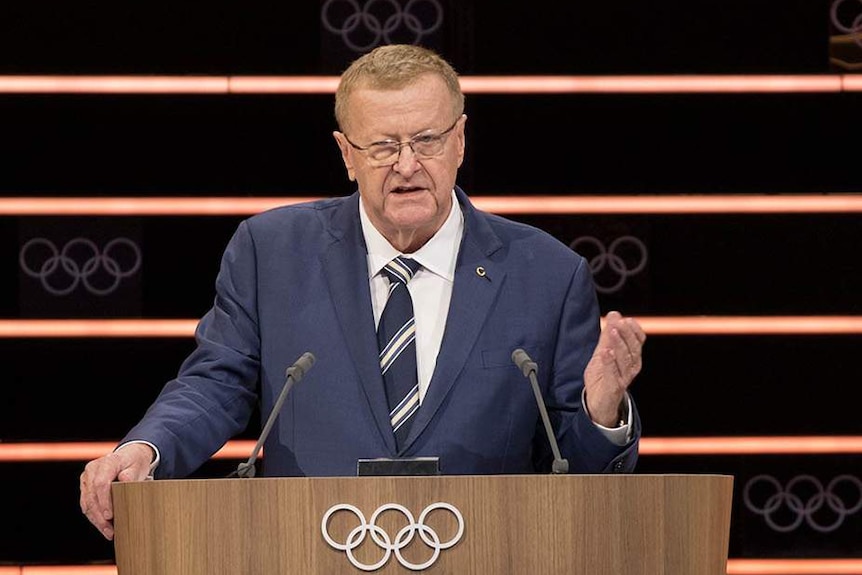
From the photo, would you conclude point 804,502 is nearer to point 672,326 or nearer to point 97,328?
point 672,326

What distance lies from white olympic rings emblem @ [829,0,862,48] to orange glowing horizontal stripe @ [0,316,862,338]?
0.86m

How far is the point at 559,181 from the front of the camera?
14.4ft

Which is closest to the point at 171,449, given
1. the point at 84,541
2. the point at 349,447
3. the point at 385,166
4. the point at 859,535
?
the point at 349,447

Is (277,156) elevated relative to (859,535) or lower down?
elevated

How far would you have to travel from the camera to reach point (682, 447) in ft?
14.1

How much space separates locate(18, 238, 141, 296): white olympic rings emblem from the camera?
4.33 metres

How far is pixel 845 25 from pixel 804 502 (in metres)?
1.45

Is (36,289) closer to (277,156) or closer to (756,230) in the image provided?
(277,156)

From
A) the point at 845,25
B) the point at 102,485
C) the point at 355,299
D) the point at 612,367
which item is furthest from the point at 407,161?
the point at 845,25

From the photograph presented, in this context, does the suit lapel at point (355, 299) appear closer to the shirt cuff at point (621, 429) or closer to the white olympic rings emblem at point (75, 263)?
the shirt cuff at point (621, 429)

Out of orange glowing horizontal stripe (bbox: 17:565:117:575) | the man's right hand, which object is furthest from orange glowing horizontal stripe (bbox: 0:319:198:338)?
the man's right hand

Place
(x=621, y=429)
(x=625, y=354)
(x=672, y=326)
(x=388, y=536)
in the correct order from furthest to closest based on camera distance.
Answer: (x=672, y=326)
(x=621, y=429)
(x=625, y=354)
(x=388, y=536)

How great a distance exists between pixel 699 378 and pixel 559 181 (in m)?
0.72

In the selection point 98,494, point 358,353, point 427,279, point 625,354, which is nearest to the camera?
point 98,494
